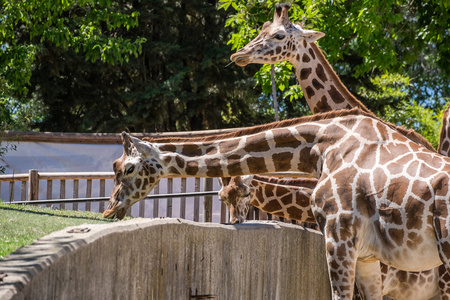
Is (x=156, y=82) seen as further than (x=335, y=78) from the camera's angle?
Yes

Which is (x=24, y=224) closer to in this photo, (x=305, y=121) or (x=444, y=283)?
(x=305, y=121)

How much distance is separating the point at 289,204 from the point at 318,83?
150 cm

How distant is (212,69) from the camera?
18375 mm

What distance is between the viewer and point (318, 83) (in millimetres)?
7973

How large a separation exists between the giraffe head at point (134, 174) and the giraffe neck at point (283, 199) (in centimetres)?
159

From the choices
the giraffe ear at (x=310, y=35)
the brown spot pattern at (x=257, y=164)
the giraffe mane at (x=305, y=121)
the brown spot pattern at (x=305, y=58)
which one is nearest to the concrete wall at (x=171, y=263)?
the brown spot pattern at (x=257, y=164)

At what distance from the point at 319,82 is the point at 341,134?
2.18m

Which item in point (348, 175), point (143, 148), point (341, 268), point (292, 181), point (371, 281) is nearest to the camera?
point (341, 268)

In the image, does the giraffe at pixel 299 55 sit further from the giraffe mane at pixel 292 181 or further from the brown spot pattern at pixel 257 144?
the brown spot pattern at pixel 257 144

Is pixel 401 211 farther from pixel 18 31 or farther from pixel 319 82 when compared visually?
pixel 18 31

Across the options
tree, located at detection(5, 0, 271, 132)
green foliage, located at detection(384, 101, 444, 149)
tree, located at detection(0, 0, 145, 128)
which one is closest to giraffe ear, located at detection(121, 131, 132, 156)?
tree, located at detection(0, 0, 145, 128)

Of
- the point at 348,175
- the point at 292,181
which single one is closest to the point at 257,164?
the point at 348,175

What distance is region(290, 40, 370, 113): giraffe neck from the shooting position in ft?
25.5

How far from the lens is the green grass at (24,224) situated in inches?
195
